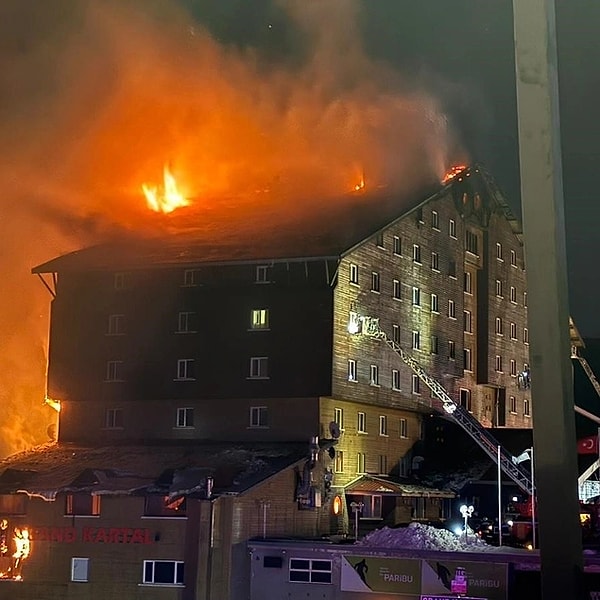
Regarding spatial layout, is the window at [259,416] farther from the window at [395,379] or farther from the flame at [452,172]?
the flame at [452,172]

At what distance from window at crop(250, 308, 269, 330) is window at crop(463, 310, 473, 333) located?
1784 cm

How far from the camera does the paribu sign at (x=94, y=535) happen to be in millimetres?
41406

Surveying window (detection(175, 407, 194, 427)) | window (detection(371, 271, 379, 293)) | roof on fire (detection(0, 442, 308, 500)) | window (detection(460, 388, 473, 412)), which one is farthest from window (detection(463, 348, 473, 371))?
window (detection(175, 407, 194, 427))

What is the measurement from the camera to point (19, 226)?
6456 cm

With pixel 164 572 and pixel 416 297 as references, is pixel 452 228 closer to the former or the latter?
pixel 416 297

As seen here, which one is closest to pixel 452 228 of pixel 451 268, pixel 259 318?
pixel 451 268

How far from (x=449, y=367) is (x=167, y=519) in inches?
943

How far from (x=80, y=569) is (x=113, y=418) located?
10494mm

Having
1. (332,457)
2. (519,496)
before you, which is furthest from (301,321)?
(519,496)

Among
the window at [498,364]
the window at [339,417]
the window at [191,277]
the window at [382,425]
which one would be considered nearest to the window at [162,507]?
the window at [339,417]

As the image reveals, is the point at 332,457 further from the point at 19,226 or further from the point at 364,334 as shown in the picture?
the point at 19,226

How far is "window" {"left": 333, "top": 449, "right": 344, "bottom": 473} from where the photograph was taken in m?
47.9

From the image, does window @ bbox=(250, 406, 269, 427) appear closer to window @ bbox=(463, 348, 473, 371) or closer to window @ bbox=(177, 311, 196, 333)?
window @ bbox=(177, 311, 196, 333)

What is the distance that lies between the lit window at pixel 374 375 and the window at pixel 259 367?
6.09 m
